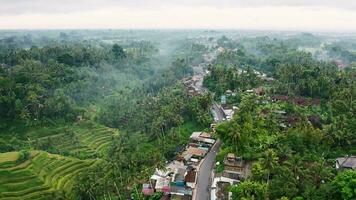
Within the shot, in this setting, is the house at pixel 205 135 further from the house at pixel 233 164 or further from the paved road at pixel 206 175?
the house at pixel 233 164

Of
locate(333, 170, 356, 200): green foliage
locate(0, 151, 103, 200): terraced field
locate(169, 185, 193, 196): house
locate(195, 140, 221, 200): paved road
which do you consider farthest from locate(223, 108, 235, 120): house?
locate(333, 170, 356, 200): green foliage

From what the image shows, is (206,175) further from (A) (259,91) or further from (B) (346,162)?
(A) (259,91)

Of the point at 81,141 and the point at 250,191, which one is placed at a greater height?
the point at 250,191

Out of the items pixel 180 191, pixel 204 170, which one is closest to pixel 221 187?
pixel 180 191

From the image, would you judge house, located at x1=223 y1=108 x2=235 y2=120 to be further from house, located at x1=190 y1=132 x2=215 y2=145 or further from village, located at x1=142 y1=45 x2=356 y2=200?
house, located at x1=190 y1=132 x2=215 y2=145

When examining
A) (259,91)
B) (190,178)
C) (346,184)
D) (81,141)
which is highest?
(259,91)

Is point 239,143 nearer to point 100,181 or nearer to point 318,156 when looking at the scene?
point 318,156
